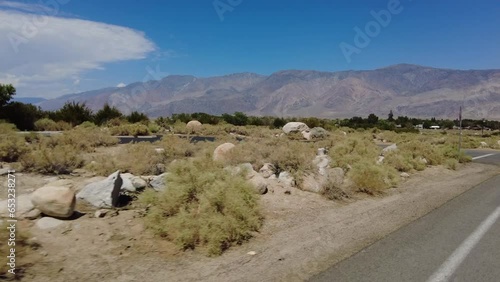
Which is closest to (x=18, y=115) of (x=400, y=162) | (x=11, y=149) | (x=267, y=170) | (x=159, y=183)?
(x=11, y=149)

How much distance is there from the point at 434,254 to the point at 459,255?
390mm

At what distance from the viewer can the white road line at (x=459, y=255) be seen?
550 cm

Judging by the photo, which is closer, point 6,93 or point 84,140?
point 84,140

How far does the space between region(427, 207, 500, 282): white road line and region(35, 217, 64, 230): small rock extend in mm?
6684

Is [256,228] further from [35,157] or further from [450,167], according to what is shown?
[450,167]

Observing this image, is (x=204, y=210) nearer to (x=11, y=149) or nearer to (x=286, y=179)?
(x=286, y=179)

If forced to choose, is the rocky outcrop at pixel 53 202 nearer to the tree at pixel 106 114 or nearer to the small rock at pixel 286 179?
the small rock at pixel 286 179

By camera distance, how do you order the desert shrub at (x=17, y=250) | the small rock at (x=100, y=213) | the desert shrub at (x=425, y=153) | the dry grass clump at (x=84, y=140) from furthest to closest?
the desert shrub at (x=425, y=153)
the dry grass clump at (x=84, y=140)
the small rock at (x=100, y=213)
the desert shrub at (x=17, y=250)

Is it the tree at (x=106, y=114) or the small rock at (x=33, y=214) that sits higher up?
the tree at (x=106, y=114)

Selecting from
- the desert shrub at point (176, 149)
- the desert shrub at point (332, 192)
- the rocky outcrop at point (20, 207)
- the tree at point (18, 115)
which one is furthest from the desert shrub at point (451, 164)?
the tree at point (18, 115)

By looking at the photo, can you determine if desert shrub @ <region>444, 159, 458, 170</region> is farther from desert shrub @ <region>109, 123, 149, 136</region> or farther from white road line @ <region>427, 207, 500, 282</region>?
desert shrub @ <region>109, 123, 149, 136</region>

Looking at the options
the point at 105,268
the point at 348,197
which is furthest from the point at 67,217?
the point at 348,197

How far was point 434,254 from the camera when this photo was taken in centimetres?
640

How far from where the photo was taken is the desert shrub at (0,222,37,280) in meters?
5.28
